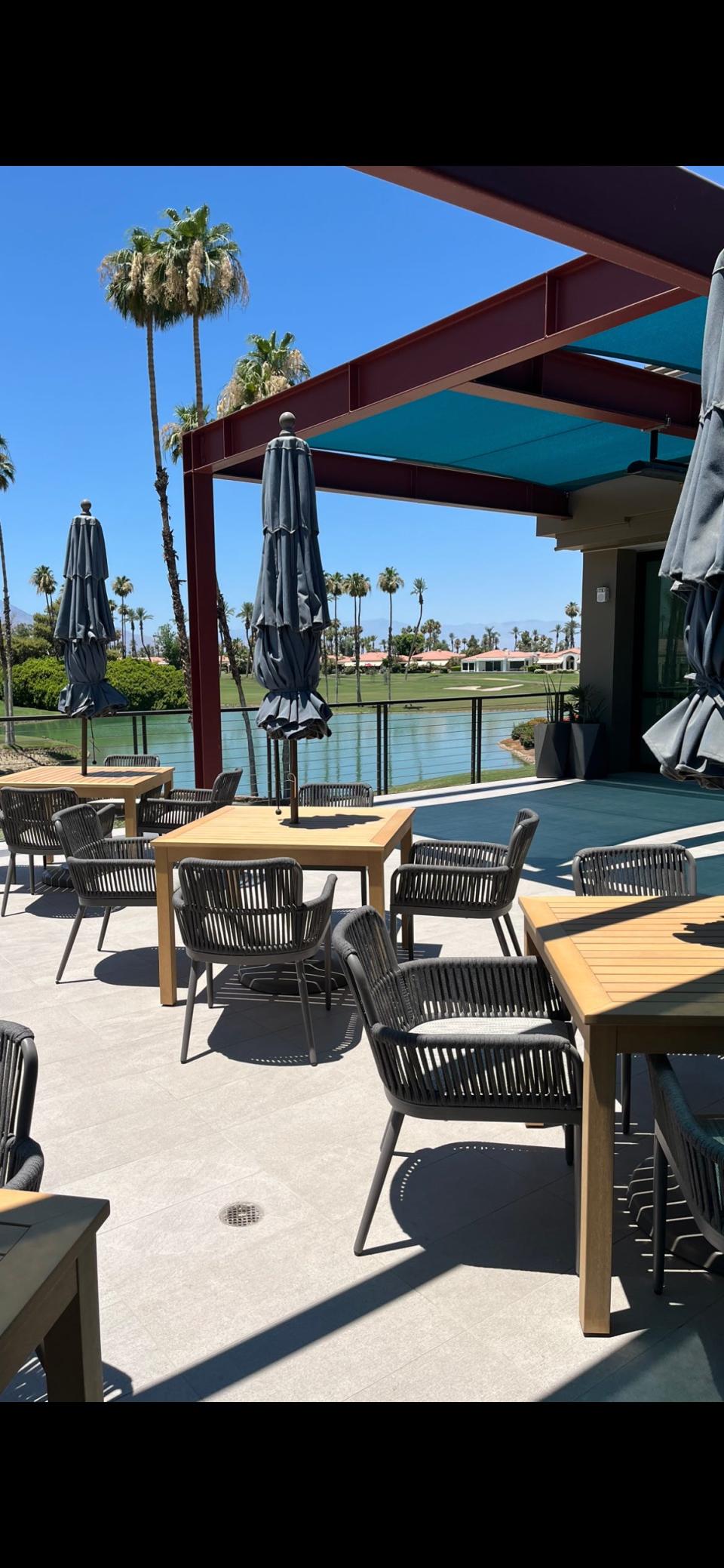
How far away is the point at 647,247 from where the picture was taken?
139 inches

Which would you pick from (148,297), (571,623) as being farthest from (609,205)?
(571,623)

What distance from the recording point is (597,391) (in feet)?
20.6

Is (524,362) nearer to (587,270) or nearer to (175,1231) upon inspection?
(587,270)

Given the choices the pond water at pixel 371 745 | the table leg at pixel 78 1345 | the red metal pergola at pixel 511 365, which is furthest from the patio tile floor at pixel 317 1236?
the pond water at pixel 371 745

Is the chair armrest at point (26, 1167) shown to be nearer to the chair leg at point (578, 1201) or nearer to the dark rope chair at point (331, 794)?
the chair leg at point (578, 1201)

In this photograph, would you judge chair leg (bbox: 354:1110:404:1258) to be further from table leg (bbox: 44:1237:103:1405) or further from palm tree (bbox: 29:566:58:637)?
palm tree (bbox: 29:566:58:637)

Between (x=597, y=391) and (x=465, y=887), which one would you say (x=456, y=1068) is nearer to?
(x=465, y=887)

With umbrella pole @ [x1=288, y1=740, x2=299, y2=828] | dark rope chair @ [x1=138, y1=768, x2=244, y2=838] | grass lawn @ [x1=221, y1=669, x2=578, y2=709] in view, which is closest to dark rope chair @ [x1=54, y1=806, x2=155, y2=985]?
umbrella pole @ [x1=288, y1=740, x2=299, y2=828]

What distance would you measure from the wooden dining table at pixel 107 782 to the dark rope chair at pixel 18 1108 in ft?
13.6

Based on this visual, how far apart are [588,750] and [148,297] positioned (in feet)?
47.9

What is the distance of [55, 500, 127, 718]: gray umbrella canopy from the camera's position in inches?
255

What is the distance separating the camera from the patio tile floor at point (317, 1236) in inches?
74.2

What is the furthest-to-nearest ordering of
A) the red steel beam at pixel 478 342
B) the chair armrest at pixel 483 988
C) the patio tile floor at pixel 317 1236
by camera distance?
1. the red steel beam at pixel 478 342
2. the chair armrest at pixel 483 988
3. the patio tile floor at pixel 317 1236
